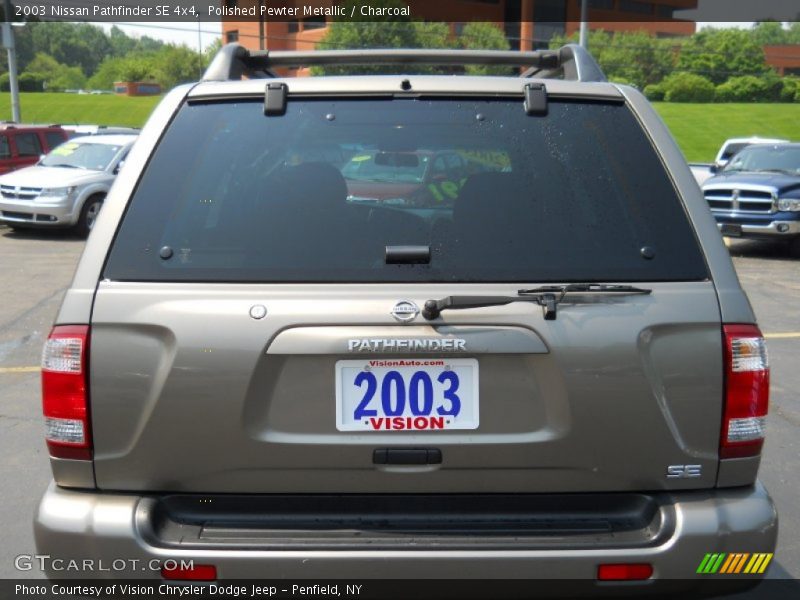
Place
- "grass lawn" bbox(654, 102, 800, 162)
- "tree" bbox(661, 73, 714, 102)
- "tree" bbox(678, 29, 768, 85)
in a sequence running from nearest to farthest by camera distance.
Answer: "grass lawn" bbox(654, 102, 800, 162) → "tree" bbox(661, 73, 714, 102) → "tree" bbox(678, 29, 768, 85)

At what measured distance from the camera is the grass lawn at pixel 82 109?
65625 mm

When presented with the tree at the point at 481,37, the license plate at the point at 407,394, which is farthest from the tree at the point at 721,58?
the license plate at the point at 407,394

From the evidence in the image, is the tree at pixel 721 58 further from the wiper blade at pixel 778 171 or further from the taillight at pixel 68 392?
the taillight at pixel 68 392

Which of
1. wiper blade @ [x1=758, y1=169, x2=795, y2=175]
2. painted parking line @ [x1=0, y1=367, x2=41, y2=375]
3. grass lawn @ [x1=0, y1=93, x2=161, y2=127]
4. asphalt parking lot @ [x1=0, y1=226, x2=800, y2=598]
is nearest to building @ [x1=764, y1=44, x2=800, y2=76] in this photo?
grass lawn @ [x1=0, y1=93, x2=161, y2=127]

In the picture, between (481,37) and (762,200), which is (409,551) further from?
(481,37)

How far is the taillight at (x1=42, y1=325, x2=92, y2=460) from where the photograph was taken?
8.11 feet

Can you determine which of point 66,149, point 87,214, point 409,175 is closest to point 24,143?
point 66,149

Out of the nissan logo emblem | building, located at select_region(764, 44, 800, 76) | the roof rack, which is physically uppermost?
building, located at select_region(764, 44, 800, 76)

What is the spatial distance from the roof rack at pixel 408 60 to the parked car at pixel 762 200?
34.8ft

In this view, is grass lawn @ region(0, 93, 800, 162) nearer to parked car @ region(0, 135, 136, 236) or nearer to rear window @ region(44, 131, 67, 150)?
rear window @ region(44, 131, 67, 150)

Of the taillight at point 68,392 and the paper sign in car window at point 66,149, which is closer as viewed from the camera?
the taillight at point 68,392

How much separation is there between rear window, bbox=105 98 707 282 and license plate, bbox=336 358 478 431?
250 millimetres

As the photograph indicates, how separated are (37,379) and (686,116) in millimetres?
63760

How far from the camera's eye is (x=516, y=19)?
7675 centimetres
